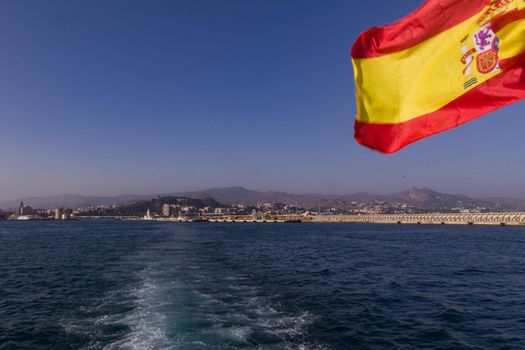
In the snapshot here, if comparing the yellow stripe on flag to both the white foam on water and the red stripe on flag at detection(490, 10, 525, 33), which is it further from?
the white foam on water

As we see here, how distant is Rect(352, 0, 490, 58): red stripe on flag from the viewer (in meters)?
4.66

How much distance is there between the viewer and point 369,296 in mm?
23406

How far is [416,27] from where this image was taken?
16.3 ft

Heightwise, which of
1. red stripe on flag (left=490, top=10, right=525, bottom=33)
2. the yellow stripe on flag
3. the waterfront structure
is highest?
red stripe on flag (left=490, top=10, right=525, bottom=33)

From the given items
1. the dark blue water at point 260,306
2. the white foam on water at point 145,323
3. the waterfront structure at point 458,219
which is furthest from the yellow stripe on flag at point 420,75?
the waterfront structure at point 458,219

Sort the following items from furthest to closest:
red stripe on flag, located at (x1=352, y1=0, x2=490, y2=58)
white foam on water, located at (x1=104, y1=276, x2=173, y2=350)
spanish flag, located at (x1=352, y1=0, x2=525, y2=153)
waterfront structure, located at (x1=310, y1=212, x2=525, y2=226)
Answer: waterfront structure, located at (x1=310, y1=212, x2=525, y2=226) → white foam on water, located at (x1=104, y1=276, x2=173, y2=350) → red stripe on flag, located at (x1=352, y1=0, x2=490, y2=58) → spanish flag, located at (x1=352, y1=0, x2=525, y2=153)

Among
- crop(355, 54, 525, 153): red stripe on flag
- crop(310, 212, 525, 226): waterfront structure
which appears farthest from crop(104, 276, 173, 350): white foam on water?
crop(310, 212, 525, 226): waterfront structure

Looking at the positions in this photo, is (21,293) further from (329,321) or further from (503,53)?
(503,53)

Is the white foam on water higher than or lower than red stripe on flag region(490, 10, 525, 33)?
lower

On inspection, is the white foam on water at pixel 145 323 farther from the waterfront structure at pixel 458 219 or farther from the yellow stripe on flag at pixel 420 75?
the waterfront structure at pixel 458 219

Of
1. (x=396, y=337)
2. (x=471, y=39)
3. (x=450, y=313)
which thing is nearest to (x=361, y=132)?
(x=471, y=39)

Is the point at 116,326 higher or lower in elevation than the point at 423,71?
lower

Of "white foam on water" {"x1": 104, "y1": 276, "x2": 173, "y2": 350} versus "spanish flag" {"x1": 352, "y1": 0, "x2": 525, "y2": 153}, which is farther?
"white foam on water" {"x1": 104, "y1": 276, "x2": 173, "y2": 350}

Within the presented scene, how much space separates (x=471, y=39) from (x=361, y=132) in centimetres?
181
